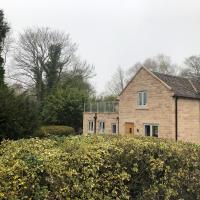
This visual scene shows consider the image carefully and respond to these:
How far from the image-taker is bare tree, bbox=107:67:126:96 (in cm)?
6531

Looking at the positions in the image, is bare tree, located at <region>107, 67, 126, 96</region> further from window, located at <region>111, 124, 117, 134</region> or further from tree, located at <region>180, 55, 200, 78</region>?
window, located at <region>111, 124, 117, 134</region>

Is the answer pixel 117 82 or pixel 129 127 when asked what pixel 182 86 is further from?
pixel 117 82

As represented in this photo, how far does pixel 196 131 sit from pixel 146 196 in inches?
916

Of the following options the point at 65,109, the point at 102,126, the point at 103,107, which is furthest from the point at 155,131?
the point at 65,109

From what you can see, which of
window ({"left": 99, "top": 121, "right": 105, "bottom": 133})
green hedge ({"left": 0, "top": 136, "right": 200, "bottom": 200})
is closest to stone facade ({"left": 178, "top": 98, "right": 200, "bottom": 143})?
window ({"left": 99, "top": 121, "right": 105, "bottom": 133})

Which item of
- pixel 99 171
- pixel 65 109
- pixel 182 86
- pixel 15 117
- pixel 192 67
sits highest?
pixel 192 67

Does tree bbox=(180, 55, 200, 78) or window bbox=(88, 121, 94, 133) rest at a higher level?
tree bbox=(180, 55, 200, 78)

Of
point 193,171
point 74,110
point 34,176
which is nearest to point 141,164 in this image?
point 193,171

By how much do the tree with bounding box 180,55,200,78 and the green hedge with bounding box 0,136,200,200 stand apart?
52203 mm

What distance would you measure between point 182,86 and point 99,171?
24897 mm

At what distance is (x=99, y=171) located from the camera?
5164 millimetres

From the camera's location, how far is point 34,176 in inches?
161

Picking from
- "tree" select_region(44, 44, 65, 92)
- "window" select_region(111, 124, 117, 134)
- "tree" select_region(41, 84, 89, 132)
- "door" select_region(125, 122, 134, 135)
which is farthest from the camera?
"tree" select_region(44, 44, 65, 92)

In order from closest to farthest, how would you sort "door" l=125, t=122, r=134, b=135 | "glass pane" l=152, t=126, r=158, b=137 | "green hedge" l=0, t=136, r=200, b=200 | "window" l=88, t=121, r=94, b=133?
1. "green hedge" l=0, t=136, r=200, b=200
2. "glass pane" l=152, t=126, r=158, b=137
3. "door" l=125, t=122, r=134, b=135
4. "window" l=88, t=121, r=94, b=133
